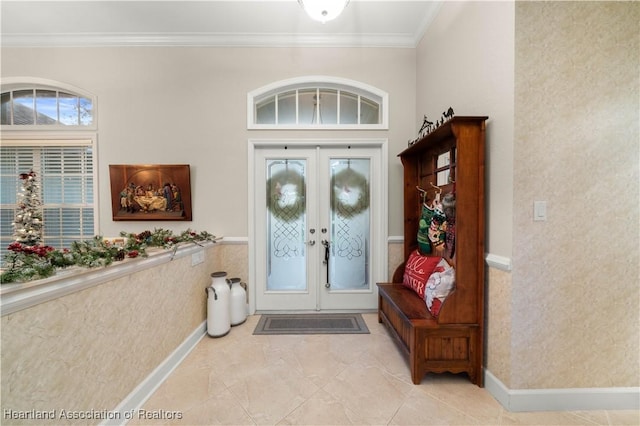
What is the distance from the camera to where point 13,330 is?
3.17 feet

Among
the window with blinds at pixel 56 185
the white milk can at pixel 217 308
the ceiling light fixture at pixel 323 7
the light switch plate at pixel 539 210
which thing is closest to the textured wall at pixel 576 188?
the light switch plate at pixel 539 210

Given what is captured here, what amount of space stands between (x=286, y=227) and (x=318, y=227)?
16.3 inches

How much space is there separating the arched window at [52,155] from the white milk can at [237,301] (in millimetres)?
1962

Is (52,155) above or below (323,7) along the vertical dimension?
below

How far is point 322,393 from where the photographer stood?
171 cm

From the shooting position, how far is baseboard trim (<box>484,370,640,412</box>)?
5.21 ft

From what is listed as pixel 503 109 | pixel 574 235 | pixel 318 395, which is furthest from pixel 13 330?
pixel 574 235

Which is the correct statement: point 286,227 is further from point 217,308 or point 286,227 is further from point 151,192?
point 151,192

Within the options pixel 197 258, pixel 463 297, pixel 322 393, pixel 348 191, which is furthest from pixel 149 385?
pixel 348 191

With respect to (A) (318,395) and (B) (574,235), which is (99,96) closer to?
(A) (318,395)

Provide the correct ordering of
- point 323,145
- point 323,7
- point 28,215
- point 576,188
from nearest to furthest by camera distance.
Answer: point 576,188 → point 323,7 → point 28,215 → point 323,145

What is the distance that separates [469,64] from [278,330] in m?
3.08

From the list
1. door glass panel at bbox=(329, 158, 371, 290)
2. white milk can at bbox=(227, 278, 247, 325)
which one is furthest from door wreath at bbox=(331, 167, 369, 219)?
white milk can at bbox=(227, 278, 247, 325)

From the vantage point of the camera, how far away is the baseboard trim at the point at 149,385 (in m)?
1.46
